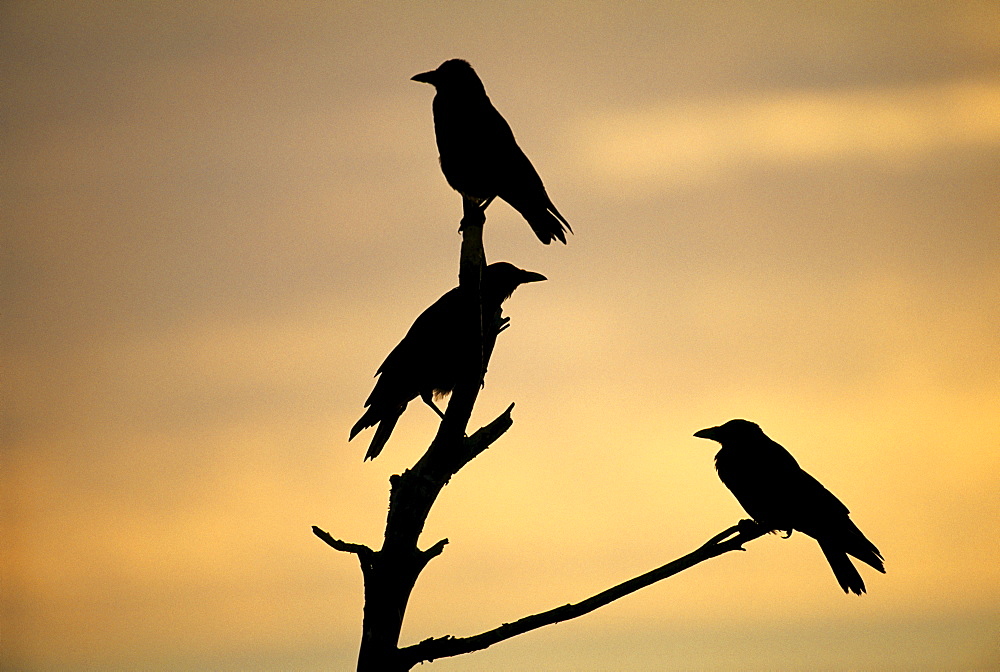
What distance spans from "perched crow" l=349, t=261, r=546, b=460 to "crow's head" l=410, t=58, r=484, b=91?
135 centimetres

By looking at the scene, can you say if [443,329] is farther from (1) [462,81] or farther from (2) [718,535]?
(2) [718,535]

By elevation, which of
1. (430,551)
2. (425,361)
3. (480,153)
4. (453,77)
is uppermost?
(453,77)

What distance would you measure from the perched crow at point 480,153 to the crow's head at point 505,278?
49cm

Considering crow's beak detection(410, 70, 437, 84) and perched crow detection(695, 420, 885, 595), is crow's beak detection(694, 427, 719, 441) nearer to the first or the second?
perched crow detection(695, 420, 885, 595)

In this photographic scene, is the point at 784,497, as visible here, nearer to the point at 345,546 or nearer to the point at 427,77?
the point at 345,546

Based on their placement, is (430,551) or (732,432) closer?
(430,551)

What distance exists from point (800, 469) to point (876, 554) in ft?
2.83

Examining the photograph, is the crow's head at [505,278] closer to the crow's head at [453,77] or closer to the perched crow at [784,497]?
the crow's head at [453,77]

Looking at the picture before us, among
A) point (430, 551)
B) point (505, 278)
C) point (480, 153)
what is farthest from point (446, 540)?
point (480, 153)

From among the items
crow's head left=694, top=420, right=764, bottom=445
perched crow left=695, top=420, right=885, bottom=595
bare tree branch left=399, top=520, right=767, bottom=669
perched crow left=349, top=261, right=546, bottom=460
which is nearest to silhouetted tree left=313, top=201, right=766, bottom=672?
bare tree branch left=399, top=520, right=767, bottom=669

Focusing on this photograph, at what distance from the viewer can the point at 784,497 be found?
6598 millimetres

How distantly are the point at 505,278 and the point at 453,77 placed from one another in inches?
61.4

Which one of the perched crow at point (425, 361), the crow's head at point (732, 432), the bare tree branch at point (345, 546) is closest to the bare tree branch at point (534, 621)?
the bare tree branch at point (345, 546)

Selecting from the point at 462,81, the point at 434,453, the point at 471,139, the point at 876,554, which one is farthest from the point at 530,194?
the point at 876,554
